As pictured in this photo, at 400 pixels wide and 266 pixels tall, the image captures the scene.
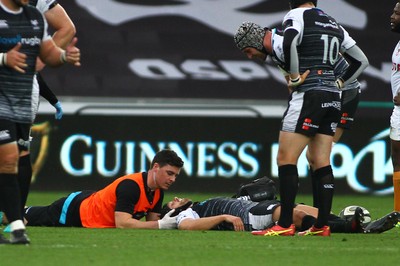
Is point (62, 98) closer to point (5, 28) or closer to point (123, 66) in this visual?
point (123, 66)

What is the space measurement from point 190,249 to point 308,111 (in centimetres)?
167

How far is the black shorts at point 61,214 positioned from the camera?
10.7m

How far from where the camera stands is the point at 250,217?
10258mm

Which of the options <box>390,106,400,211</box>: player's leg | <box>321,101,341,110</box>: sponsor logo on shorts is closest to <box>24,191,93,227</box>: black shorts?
<box>321,101,341,110</box>: sponsor logo on shorts

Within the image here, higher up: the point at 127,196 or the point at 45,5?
the point at 45,5

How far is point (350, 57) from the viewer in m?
10.2

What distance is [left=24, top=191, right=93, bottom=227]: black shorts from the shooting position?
10703 millimetres

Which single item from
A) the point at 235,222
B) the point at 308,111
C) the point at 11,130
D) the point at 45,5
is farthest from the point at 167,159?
the point at 11,130

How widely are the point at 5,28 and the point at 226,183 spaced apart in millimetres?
8015

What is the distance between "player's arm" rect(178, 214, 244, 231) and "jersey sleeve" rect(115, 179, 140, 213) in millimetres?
457

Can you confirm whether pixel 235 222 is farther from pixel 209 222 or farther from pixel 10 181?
pixel 10 181

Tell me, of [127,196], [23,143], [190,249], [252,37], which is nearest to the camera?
[190,249]

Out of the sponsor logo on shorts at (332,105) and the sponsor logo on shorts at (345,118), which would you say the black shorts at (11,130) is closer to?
the sponsor logo on shorts at (332,105)

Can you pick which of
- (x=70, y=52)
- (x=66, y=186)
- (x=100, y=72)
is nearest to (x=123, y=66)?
(x=100, y=72)
